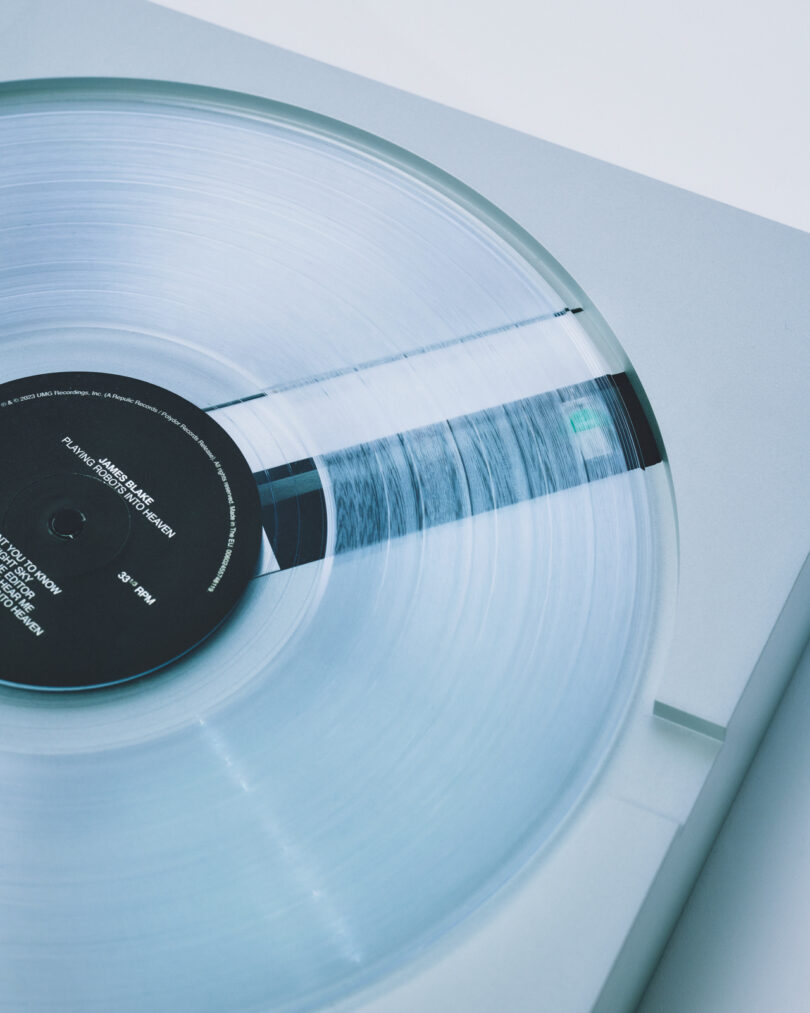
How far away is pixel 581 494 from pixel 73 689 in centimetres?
39

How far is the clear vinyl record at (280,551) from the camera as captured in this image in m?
0.75

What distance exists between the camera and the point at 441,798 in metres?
0.79

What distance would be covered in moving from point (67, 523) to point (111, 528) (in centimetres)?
3

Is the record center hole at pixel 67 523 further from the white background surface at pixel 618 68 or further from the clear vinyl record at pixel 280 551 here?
the white background surface at pixel 618 68

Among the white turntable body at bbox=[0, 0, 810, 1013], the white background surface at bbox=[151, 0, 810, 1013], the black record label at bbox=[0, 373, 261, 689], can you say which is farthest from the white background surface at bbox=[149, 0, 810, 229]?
the black record label at bbox=[0, 373, 261, 689]

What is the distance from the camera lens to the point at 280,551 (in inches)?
35.3

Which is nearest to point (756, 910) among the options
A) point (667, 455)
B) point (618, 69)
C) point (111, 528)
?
point (667, 455)

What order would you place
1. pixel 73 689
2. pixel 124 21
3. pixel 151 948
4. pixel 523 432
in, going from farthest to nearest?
pixel 124 21 → pixel 523 432 → pixel 73 689 → pixel 151 948

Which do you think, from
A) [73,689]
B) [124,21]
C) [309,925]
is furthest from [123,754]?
[124,21]

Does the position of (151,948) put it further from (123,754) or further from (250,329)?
(250,329)

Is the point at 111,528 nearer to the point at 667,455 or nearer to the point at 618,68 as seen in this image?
the point at 667,455

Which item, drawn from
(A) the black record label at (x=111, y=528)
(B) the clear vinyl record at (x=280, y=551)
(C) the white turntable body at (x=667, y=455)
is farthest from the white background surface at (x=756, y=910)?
(A) the black record label at (x=111, y=528)

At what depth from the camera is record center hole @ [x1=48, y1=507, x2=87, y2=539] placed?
2.97ft

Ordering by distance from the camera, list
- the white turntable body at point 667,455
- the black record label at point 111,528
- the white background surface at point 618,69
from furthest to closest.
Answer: the white background surface at point 618,69, the black record label at point 111,528, the white turntable body at point 667,455
